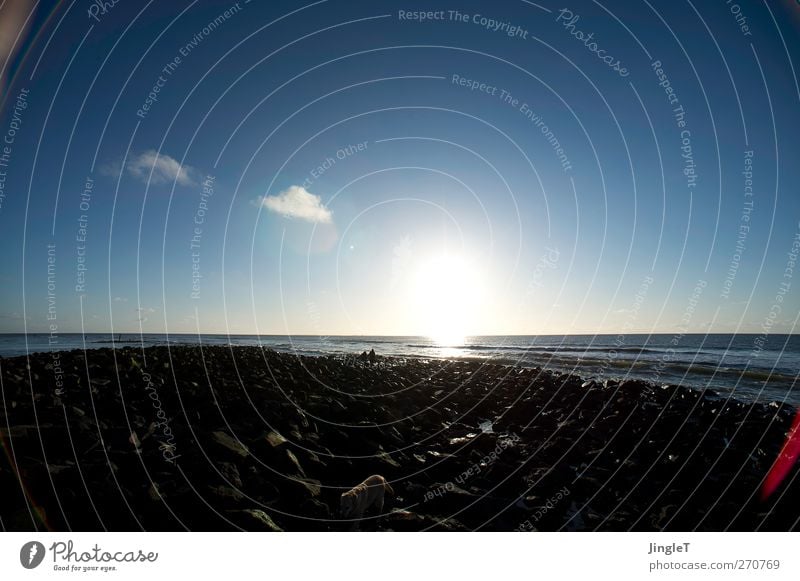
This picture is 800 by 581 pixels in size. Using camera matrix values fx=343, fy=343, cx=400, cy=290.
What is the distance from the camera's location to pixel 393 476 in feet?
23.1

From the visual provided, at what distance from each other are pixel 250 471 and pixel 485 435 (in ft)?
21.8

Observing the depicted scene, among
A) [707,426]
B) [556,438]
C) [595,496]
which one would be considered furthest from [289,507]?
[707,426]

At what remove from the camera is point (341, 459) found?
24.3 feet

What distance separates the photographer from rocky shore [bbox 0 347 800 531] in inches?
186

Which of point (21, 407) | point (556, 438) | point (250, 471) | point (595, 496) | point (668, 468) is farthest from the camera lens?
point (556, 438)

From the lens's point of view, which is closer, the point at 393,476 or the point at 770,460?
the point at 393,476

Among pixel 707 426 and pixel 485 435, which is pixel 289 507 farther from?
pixel 707 426

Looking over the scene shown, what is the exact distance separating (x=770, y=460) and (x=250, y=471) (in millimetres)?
11737

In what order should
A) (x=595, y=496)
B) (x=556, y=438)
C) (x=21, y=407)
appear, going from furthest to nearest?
(x=556, y=438), (x=21, y=407), (x=595, y=496)

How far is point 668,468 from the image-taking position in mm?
7754

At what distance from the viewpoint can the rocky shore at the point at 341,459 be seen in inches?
186

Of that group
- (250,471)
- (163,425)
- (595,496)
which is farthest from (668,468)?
(163,425)
